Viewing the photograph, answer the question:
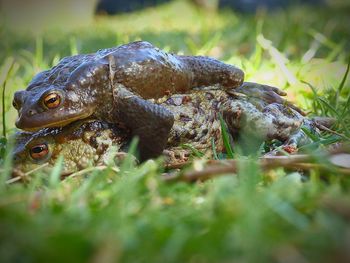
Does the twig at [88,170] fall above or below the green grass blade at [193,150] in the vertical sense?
above

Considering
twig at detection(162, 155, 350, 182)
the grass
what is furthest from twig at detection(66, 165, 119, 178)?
twig at detection(162, 155, 350, 182)

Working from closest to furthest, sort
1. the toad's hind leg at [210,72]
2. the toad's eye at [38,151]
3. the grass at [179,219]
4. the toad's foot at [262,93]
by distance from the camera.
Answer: the grass at [179,219] < the toad's eye at [38,151] < the toad's hind leg at [210,72] < the toad's foot at [262,93]

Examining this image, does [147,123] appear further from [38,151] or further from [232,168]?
[232,168]

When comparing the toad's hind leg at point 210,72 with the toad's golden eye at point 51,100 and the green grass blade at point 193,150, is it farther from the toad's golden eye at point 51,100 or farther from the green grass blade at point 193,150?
the toad's golden eye at point 51,100

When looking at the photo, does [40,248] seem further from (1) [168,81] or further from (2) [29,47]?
(2) [29,47]

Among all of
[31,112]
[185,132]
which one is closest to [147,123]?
[185,132]

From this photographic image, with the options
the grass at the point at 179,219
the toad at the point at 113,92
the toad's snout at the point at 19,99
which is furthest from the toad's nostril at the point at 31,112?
the grass at the point at 179,219
